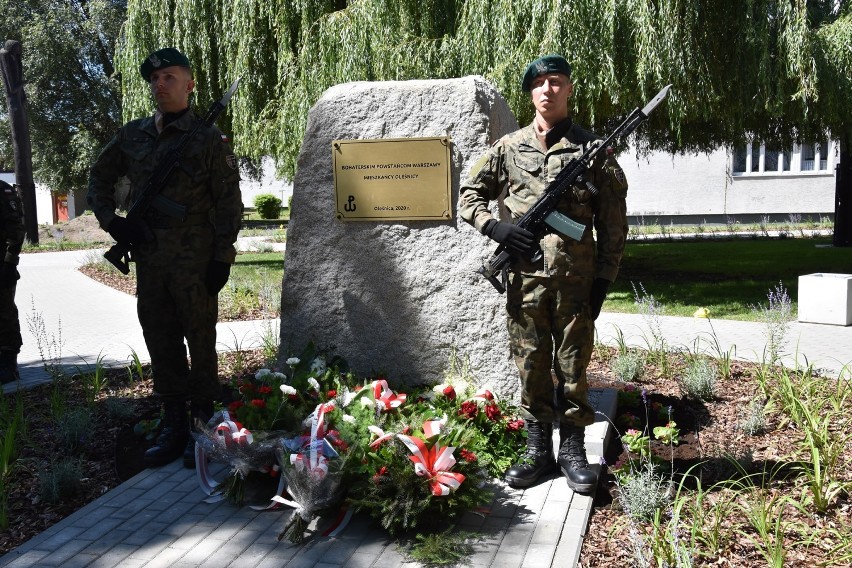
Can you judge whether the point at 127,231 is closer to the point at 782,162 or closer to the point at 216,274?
the point at 216,274

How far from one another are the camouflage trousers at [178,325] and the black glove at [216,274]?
1.2 inches

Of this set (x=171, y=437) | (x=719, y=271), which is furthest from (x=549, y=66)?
(x=719, y=271)

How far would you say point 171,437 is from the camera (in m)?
4.21

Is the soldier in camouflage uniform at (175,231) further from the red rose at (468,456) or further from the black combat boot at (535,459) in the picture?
the black combat boot at (535,459)

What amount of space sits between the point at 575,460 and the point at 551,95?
171 centimetres

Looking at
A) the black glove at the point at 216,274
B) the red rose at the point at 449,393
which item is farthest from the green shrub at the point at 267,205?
the red rose at the point at 449,393

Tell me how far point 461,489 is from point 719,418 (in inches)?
85.7

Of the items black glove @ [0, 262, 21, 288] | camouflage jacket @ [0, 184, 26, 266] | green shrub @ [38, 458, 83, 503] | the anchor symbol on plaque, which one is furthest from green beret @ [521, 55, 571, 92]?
black glove @ [0, 262, 21, 288]

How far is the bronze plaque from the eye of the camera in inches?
175

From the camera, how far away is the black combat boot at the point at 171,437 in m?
4.09

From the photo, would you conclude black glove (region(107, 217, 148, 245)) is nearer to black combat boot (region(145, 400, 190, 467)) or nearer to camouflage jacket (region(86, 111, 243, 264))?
camouflage jacket (region(86, 111, 243, 264))

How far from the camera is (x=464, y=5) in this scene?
356 inches

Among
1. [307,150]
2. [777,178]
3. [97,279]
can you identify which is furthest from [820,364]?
[777,178]

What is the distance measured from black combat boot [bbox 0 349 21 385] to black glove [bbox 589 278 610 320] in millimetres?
4705
